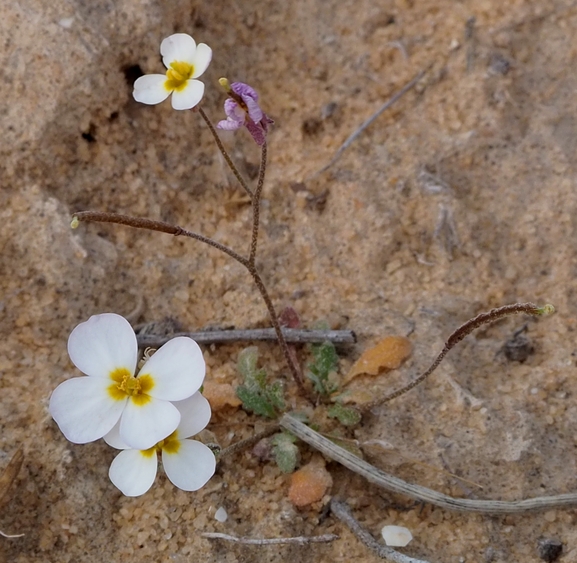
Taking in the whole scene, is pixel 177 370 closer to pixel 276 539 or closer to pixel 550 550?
pixel 276 539

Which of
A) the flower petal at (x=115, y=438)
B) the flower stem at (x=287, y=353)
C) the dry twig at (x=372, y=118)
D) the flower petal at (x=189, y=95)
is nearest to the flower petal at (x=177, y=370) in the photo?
the flower petal at (x=115, y=438)

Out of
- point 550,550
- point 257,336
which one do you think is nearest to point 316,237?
point 257,336

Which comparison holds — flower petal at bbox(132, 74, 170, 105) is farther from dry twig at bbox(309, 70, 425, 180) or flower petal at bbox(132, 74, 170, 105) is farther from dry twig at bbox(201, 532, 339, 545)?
dry twig at bbox(201, 532, 339, 545)

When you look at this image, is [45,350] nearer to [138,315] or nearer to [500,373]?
[138,315]

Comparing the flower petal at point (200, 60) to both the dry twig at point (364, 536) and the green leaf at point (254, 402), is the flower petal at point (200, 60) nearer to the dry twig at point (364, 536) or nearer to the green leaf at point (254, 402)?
the green leaf at point (254, 402)

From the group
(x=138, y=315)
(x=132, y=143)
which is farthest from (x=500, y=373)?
(x=132, y=143)

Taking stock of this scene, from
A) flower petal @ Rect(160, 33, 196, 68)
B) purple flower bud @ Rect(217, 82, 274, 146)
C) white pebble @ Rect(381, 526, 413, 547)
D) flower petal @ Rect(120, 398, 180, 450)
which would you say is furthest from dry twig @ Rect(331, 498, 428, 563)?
flower petal @ Rect(160, 33, 196, 68)
